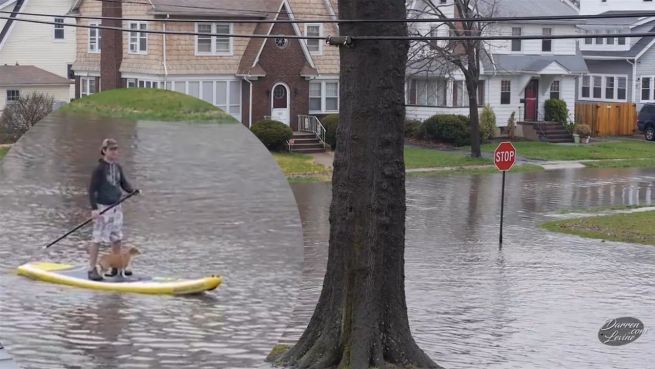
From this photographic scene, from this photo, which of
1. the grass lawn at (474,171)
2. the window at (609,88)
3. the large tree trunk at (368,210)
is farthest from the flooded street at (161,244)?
the window at (609,88)

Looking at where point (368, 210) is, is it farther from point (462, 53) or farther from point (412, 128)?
point (412, 128)

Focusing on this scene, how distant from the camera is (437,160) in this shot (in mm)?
44031

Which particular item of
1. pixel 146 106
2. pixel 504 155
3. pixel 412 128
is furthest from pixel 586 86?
pixel 146 106

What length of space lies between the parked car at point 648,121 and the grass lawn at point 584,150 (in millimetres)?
2161

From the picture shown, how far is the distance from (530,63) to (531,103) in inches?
81.1

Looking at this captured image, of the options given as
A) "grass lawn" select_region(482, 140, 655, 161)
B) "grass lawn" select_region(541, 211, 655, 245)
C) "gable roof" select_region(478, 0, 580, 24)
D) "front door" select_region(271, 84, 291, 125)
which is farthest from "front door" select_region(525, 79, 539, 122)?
"grass lawn" select_region(541, 211, 655, 245)

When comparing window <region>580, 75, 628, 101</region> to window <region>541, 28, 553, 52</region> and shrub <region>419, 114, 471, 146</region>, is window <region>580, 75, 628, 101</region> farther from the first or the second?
shrub <region>419, 114, 471, 146</region>

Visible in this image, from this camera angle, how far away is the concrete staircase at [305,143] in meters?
43.2

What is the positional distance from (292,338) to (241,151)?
4.75 metres

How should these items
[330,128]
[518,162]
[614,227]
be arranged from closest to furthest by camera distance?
[614,227] → [518,162] → [330,128]

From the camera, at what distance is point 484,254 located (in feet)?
77.2

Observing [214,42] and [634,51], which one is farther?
[634,51]

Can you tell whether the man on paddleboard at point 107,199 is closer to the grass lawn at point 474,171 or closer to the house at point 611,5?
the grass lawn at point 474,171

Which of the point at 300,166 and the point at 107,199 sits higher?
the point at 107,199
